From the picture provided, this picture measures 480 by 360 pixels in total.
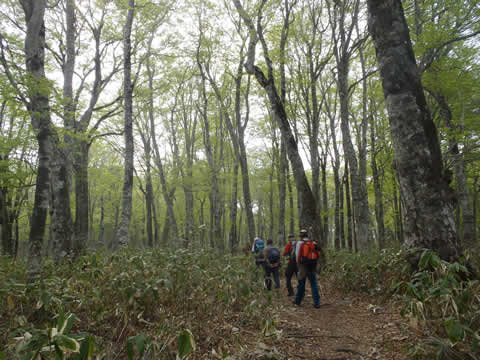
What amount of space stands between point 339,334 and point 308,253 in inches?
85.2

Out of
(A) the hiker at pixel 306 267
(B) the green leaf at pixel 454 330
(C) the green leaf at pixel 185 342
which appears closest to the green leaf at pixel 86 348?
(C) the green leaf at pixel 185 342

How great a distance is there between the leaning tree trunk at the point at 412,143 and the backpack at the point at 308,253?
2.12 meters

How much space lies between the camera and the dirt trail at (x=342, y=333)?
11.9 ft

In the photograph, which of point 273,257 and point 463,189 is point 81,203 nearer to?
point 273,257

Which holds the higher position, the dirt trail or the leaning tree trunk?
the leaning tree trunk

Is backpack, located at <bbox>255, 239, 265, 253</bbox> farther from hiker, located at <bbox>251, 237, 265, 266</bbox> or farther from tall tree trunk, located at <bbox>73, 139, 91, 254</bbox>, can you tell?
tall tree trunk, located at <bbox>73, 139, 91, 254</bbox>

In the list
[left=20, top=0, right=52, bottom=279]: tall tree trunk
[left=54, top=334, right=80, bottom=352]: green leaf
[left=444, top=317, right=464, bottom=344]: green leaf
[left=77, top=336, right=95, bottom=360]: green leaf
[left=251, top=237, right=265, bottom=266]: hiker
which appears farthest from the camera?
[left=251, top=237, right=265, bottom=266]: hiker

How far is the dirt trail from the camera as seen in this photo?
3.62 meters

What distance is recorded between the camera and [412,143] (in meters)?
4.80

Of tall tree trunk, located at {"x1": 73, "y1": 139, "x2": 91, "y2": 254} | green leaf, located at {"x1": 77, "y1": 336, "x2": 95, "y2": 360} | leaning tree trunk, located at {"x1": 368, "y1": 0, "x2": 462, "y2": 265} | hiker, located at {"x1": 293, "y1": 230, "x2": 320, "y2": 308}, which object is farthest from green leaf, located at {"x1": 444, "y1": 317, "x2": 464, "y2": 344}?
tall tree trunk, located at {"x1": 73, "y1": 139, "x2": 91, "y2": 254}

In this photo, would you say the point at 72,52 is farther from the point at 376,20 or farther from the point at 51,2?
the point at 376,20

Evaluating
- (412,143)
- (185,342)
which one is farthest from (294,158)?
(185,342)

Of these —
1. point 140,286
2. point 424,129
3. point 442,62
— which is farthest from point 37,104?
point 442,62

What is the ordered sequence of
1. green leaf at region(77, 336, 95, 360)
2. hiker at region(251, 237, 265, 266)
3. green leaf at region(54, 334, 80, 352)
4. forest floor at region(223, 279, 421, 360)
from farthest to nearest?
hiker at region(251, 237, 265, 266) < forest floor at region(223, 279, 421, 360) < green leaf at region(77, 336, 95, 360) < green leaf at region(54, 334, 80, 352)
